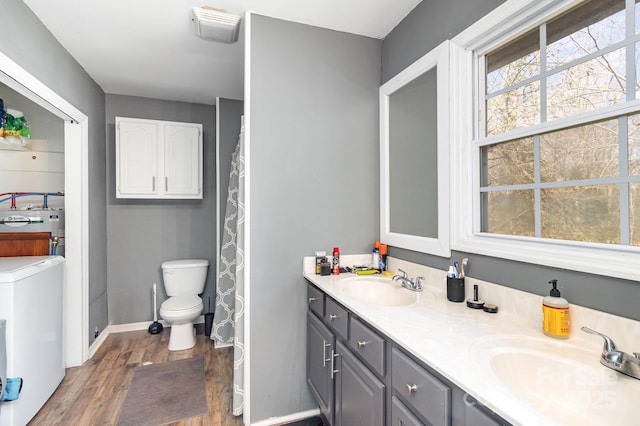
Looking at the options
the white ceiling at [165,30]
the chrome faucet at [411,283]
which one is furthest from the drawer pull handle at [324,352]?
the white ceiling at [165,30]

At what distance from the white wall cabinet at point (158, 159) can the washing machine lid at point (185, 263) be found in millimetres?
676

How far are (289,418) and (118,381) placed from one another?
139cm

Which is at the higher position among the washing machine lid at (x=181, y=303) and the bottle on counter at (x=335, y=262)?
the bottle on counter at (x=335, y=262)

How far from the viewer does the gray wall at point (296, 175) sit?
195 centimetres

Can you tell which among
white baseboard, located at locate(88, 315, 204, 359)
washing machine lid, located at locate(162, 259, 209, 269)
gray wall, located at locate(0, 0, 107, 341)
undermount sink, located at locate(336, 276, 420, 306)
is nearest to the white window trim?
undermount sink, located at locate(336, 276, 420, 306)

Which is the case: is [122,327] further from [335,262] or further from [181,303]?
[335,262]

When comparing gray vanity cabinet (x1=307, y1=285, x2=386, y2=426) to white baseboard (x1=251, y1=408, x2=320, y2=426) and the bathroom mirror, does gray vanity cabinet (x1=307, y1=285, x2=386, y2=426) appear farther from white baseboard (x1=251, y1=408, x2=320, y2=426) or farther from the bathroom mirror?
the bathroom mirror

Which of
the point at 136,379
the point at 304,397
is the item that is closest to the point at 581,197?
the point at 304,397

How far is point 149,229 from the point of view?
3428 mm

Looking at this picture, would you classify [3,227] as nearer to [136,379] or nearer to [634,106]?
[136,379]

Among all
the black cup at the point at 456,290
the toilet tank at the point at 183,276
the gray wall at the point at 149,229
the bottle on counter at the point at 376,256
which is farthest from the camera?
the gray wall at the point at 149,229

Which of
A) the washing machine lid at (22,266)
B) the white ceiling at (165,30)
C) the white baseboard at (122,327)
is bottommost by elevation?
the white baseboard at (122,327)

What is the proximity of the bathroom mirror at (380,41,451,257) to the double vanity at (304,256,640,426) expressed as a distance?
40cm

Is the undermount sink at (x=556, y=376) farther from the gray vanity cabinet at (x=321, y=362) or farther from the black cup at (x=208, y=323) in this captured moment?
the black cup at (x=208, y=323)
